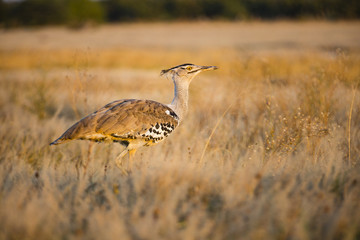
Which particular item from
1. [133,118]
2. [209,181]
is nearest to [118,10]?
[133,118]

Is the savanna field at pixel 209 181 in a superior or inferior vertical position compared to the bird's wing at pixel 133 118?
inferior

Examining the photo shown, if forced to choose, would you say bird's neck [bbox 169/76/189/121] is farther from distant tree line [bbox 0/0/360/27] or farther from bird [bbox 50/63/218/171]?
distant tree line [bbox 0/0/360/27]

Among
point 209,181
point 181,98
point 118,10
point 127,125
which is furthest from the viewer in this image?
point 118,10

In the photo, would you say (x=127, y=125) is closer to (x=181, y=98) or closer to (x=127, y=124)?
(x=127, y=124)

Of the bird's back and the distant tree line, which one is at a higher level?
the distant tree line

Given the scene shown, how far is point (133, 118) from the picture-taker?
339 cm

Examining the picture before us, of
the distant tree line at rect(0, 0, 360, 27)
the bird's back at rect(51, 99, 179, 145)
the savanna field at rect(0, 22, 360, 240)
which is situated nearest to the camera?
the savanna field at rect(0, 22, 360, 240)

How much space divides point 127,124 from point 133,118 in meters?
0.10

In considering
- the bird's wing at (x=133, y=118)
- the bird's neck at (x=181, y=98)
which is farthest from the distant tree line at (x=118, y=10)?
the bird's wing at (x=133, y=118)

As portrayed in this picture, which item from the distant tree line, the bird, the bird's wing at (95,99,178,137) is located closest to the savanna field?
the bird

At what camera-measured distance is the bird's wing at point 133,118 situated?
3.27m

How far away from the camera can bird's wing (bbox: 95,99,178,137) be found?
3271 millimetres

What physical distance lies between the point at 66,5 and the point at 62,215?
41542 mm

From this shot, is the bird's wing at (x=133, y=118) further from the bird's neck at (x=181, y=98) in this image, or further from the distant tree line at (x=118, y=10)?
the distant tree line at (x=118, y=10)
